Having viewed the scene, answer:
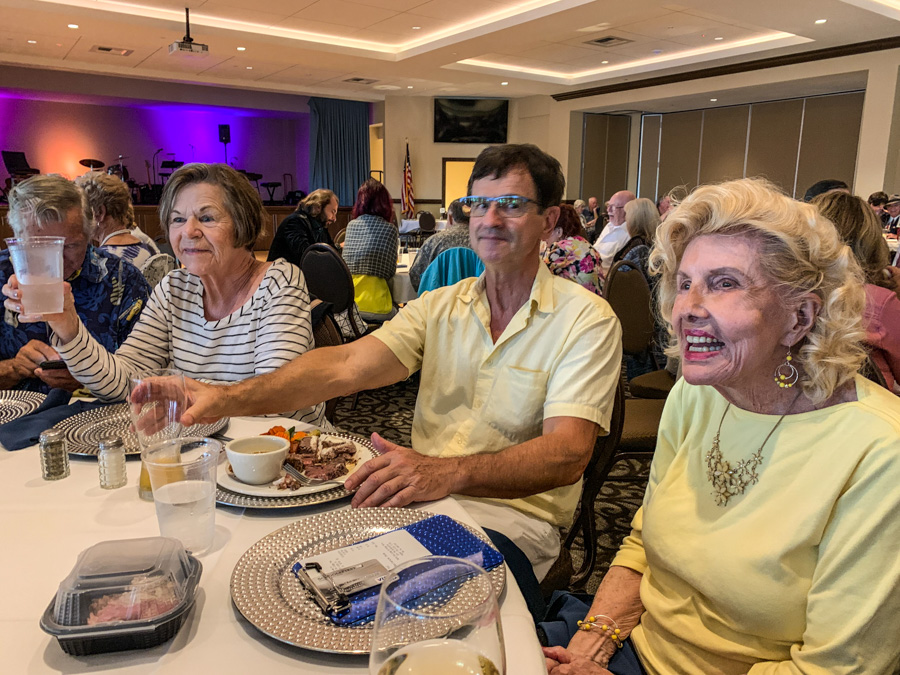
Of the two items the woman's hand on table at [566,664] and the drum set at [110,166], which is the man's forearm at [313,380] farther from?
the drum set at [110,166]

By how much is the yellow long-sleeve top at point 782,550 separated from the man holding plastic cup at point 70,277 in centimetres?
189

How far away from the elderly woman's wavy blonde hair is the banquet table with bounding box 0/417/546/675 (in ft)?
2.07

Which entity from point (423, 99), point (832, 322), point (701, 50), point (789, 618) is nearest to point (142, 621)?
point (789, 618)

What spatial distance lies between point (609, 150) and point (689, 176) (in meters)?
1.73

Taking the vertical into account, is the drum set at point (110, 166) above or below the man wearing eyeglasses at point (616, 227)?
above

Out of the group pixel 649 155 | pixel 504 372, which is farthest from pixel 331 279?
pixel 649 155

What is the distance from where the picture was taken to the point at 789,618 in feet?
3.42

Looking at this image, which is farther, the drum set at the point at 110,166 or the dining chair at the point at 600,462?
the drum set at the point at 110,166

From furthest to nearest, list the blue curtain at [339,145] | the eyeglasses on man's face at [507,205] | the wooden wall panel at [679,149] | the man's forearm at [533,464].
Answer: the blue curtain at [339,145] < the wooden wall panel at [679,149] < the eyeglasses on man's face at [507,205] < the man's forearm at [533,464]

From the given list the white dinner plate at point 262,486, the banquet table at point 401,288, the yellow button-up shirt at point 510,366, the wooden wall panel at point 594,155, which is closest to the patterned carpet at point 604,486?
the banquet table at point 401,288

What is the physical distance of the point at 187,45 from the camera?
7469 millimetres

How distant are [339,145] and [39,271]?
13797 millimetres

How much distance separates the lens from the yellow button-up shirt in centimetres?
160

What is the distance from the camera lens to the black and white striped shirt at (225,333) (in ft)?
6.33
